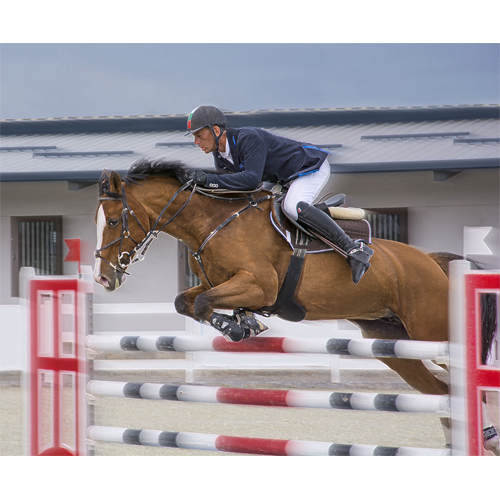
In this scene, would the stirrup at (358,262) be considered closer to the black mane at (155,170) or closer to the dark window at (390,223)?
the black mane at (155,170)

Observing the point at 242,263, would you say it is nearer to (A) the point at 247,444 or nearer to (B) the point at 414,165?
(A) the point at 247,444

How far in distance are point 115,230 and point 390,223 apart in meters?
5.42

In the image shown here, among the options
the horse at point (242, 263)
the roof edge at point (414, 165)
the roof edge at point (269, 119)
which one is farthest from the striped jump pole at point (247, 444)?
the roof edge at point (269, 119)

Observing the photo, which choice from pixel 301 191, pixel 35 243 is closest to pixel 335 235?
pixel 301 191

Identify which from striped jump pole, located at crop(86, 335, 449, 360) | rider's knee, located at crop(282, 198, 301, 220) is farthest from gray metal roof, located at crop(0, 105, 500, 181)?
striped jump pole, located at crop(86, 335, 449, 360)

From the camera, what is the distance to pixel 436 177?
7578 mm

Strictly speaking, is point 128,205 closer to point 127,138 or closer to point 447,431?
point 447,431

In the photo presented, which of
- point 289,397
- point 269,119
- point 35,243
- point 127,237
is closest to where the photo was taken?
point 289,397

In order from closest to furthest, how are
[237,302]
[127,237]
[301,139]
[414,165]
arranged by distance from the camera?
[237,302], [127,237], [414,165], [301,139]

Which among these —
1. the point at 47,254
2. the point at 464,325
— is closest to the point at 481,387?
the point at 464,325

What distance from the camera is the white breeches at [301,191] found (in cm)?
316

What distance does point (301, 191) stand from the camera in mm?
3180

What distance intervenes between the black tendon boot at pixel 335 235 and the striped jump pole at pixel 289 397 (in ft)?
2.16

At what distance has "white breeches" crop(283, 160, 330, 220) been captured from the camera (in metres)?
3.16
